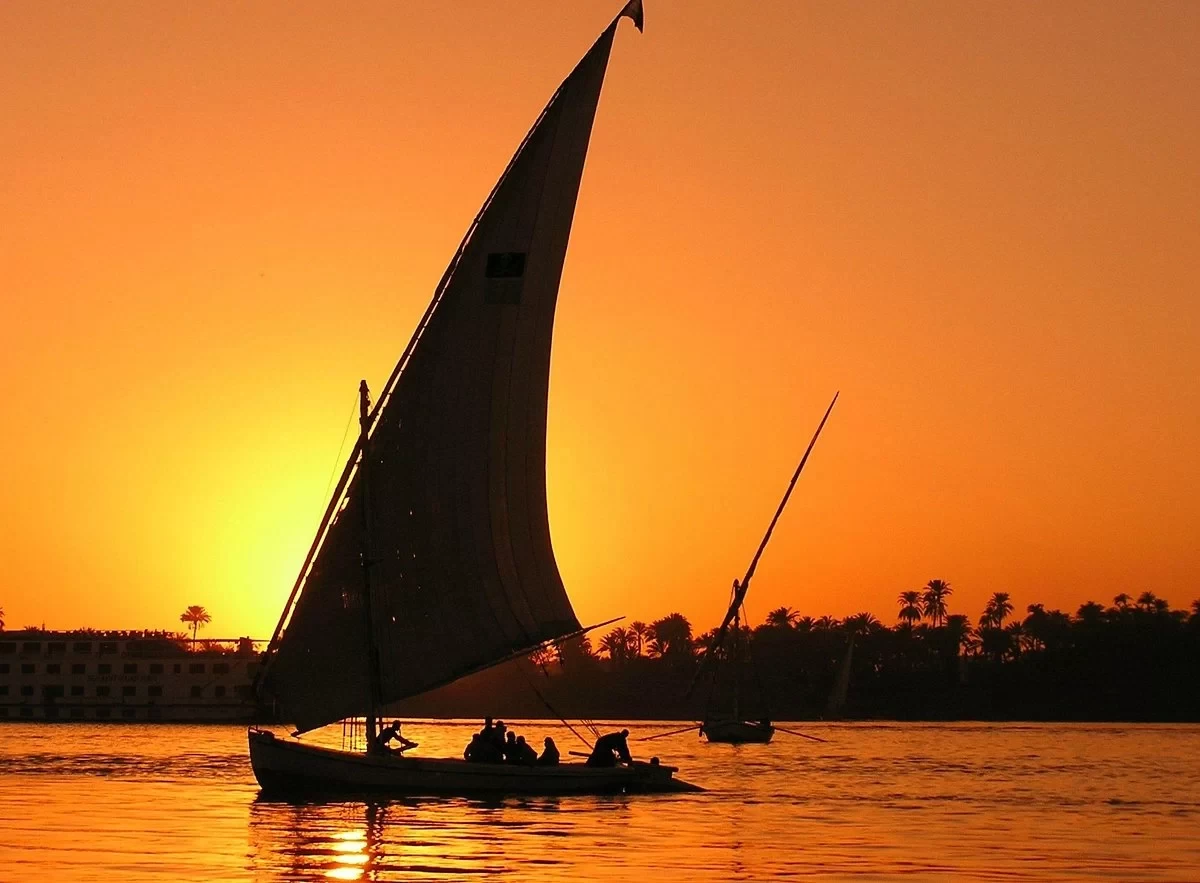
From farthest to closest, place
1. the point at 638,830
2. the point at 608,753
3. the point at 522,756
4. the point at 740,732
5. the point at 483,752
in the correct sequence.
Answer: the point at 740,732 → the point at 608,753 → the point at 522,756 → the point at 483,752 → the point at 638,830

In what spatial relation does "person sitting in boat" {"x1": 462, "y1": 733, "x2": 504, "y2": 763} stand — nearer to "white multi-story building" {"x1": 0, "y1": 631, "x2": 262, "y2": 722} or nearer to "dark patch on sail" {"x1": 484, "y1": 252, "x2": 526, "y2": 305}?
"dark patch on sail" {"x1": 484, "y1": 252, "x2": 526, "y2": 305}

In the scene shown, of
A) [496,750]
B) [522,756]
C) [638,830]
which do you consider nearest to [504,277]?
[496,750]

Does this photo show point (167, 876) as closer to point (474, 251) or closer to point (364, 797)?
point (364, 797)

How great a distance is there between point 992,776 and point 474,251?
3379 cm

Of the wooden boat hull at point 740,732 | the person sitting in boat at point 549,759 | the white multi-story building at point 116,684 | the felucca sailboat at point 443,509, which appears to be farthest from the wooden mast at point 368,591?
the white multi-story building at point 116,684

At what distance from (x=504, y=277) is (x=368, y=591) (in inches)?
351

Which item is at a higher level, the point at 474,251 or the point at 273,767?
the point at 474,251

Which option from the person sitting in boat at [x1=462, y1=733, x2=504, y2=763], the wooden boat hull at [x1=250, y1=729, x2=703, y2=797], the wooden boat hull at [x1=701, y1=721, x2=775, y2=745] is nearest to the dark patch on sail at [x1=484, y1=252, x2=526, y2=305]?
the person sitting in boat at [x1=462, y1=733, x2=504, y2=763]

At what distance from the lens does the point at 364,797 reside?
153 feet

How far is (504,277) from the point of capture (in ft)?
152

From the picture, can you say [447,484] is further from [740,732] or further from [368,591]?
[740,732]

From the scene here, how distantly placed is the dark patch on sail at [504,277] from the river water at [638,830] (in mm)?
13075

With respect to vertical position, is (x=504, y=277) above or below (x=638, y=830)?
above

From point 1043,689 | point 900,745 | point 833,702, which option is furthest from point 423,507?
point 1043,689
